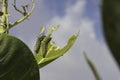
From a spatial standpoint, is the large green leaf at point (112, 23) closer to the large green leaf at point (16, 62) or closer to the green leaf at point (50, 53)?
the large green leaf at point (16, 62)

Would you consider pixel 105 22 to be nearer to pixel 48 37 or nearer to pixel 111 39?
pixel 111 39

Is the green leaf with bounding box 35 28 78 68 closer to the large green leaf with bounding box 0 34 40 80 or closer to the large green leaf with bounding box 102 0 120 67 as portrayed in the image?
the large green leaf with bounding box 0 34 40 80

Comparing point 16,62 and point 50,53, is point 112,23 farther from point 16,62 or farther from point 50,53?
point 50,53

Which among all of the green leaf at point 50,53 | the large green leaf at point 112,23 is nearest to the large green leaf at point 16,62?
the green leaf at point 50,53

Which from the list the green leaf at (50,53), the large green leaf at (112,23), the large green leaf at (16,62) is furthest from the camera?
the green leaf at (50,53)

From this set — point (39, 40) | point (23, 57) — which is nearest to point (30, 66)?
point (23, 57)

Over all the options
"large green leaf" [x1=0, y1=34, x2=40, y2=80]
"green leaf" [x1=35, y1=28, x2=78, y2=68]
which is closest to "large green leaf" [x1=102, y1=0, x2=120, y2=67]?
"large green leaf" [x1=0, y1=34, x2=40, y2=80]
